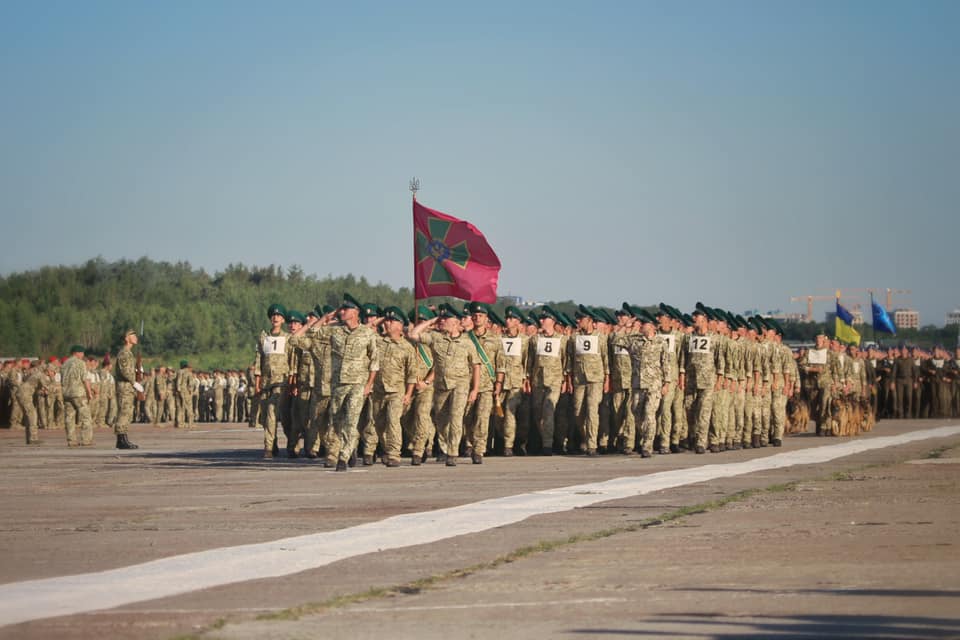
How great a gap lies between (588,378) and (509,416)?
1358 mm

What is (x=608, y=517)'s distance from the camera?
1216 cm

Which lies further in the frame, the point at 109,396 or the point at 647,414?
the point at 109,396

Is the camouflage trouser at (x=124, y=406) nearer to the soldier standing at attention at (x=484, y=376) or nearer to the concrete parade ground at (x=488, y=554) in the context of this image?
the soldier standing at attention at (x=484, y=376)

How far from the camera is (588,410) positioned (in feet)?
74.0

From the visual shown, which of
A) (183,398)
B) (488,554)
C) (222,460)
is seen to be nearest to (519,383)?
(222,460)

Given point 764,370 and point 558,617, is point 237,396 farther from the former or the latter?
point 558,617

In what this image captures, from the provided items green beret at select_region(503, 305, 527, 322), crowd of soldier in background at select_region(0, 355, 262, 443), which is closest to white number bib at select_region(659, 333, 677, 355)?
green beret at select_region(503, 305, 527, 322)

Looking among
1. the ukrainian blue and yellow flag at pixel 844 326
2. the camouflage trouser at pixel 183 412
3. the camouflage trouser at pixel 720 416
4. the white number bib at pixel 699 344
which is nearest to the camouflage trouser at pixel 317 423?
the white number bib at pixel 699 344

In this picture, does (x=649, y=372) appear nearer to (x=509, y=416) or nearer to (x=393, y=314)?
(x=509, y=416)

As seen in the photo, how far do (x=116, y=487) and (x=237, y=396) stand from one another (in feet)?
139

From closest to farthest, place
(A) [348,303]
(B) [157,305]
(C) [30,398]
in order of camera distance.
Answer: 1. (A) [348,303]
2. (C) [30,398]
3. (B) [157,305]

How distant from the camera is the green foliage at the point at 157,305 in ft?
273

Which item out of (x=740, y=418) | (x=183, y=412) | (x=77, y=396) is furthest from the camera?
(x=183, y=412)

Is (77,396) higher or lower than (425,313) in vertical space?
lower
